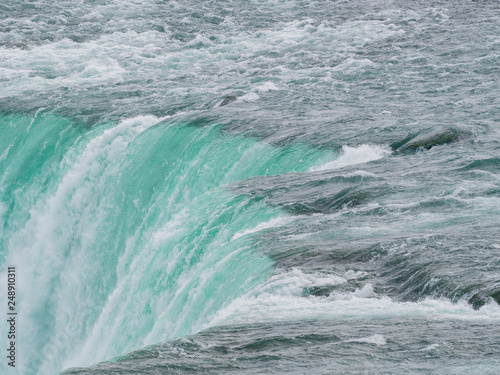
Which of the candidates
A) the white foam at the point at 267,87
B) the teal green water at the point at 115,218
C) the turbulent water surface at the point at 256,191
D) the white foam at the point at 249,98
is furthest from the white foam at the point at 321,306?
the white foam at the point at 267,87

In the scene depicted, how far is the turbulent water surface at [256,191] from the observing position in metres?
10.1

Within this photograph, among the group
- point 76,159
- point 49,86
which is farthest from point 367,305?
point 49,86

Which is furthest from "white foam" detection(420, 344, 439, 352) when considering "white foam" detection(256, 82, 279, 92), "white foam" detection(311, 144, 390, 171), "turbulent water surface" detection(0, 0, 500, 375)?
"white foam" detection(256, 82, 279, 92)

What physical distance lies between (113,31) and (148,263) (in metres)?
19.2

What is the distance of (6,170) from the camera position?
2216 cm

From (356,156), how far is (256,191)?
2.98m

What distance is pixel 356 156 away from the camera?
17.3 m

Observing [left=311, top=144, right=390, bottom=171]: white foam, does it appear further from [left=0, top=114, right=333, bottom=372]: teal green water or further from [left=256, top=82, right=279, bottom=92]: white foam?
[left=256, top=82, right=279, bottom=92]: white foam

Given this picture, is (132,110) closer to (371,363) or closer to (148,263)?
(148,263)

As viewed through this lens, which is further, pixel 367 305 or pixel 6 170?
pixel 6 170

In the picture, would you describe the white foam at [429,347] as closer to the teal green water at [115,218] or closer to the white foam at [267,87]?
the teal green water at [115,218]

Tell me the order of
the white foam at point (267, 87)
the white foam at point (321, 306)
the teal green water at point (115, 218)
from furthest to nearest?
the white foam at point (267, 87) < the teal green water at point (115, 218) < the white foam at point (321, 306)

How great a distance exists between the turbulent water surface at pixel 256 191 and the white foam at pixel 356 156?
0.05 meters

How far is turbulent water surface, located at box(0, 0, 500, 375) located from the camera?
397 inches
